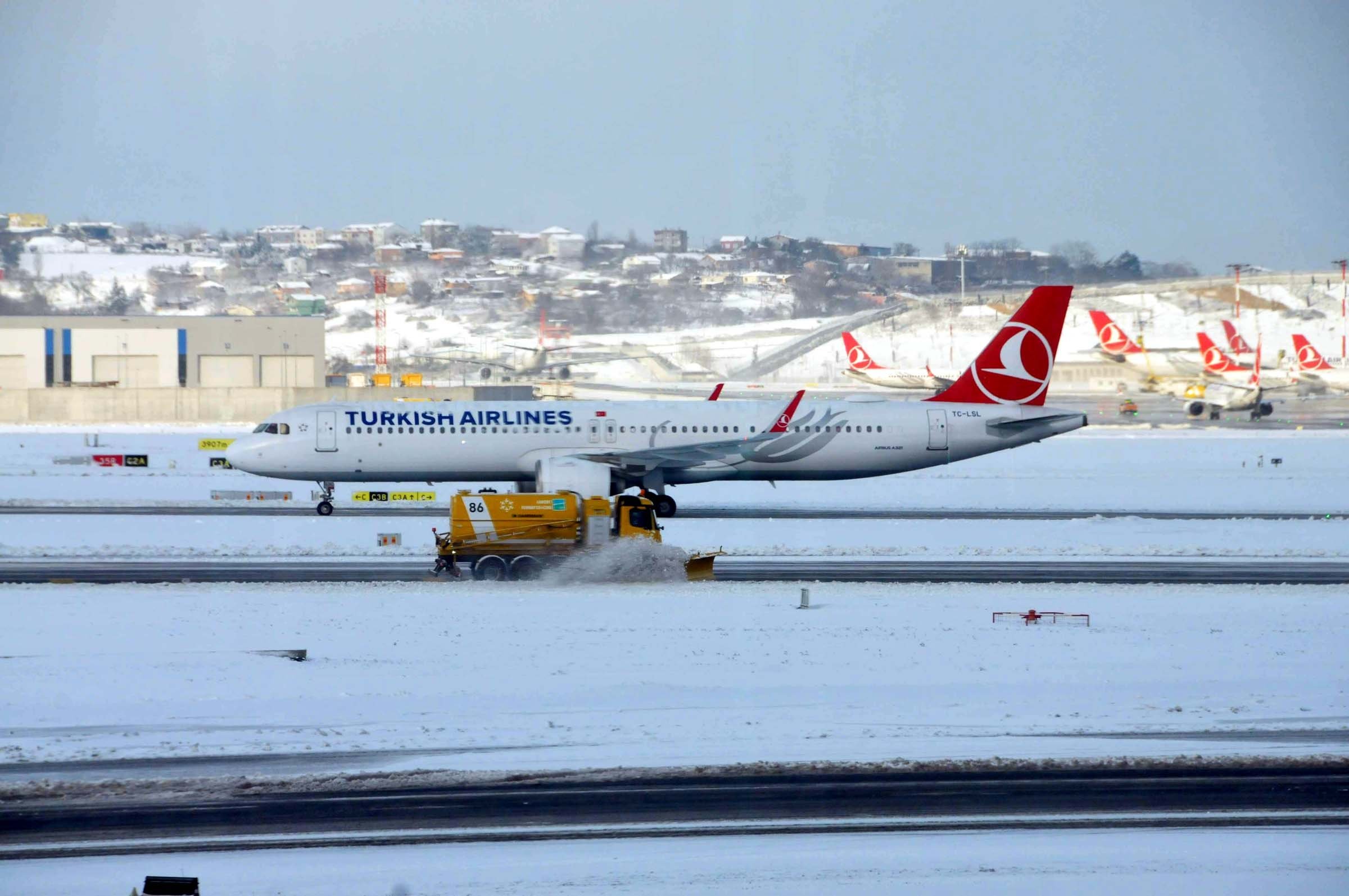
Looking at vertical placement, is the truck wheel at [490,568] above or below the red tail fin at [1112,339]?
below

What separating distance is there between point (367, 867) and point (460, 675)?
28.1 feet

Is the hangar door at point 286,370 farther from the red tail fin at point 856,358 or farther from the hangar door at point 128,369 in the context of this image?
Result: the red tail fin at point 856,358

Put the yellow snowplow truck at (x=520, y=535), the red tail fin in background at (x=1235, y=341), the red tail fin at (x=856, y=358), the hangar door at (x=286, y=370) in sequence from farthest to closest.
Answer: the red tail fin in background at (x=1235, y=341) < the red tail fin at (x=856, y=358) < the hangar door at (x=286, y=370) < the yellow snowplow truck at (x=520, y=535)

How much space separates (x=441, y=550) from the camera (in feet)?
105

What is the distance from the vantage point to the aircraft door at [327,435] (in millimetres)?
47156

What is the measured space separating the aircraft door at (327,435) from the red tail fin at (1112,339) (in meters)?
112

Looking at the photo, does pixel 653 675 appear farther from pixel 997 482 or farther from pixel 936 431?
pixel 997 482

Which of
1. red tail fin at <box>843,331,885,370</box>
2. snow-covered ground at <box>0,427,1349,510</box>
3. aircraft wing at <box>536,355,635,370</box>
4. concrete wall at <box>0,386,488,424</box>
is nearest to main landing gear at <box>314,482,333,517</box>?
snow-covered ground at <box>0,427,1349,510</box>

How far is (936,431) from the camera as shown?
48.9m

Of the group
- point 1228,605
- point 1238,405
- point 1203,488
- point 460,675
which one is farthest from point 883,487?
point 1238,405

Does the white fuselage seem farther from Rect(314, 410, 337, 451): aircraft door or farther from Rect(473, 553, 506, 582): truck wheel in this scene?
Rect(473, 553, 506, 582): truck wheel

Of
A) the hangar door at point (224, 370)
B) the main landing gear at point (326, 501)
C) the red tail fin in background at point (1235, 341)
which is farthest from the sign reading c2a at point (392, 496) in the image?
the red tail fin in background at point (1235, 341)

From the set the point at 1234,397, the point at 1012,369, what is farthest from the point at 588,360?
the point at 1012,369

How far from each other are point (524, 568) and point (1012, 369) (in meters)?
25.5
